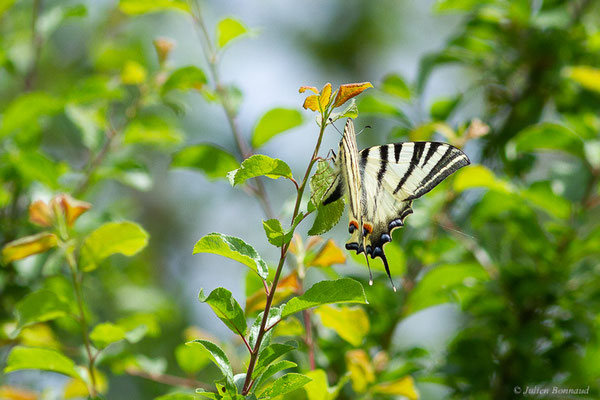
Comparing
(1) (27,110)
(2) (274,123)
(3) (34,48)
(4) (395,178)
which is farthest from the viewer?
(3) (34,48)

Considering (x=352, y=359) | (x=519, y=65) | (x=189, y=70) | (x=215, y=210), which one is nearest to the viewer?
(x=352, y=359)

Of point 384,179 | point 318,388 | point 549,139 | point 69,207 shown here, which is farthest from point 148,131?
A: point 549,139

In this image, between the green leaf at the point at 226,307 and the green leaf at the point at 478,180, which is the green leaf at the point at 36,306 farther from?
the green leaf at the point at 478,180

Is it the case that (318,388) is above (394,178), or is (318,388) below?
below

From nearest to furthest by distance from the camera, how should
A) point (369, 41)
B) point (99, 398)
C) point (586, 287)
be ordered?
point (99, 398) → point (586, 287) → point (369, 41)

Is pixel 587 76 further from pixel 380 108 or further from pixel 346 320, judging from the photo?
pixel 346 320

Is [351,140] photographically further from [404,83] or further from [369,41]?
[369,41]

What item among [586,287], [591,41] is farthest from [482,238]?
[591,41]
